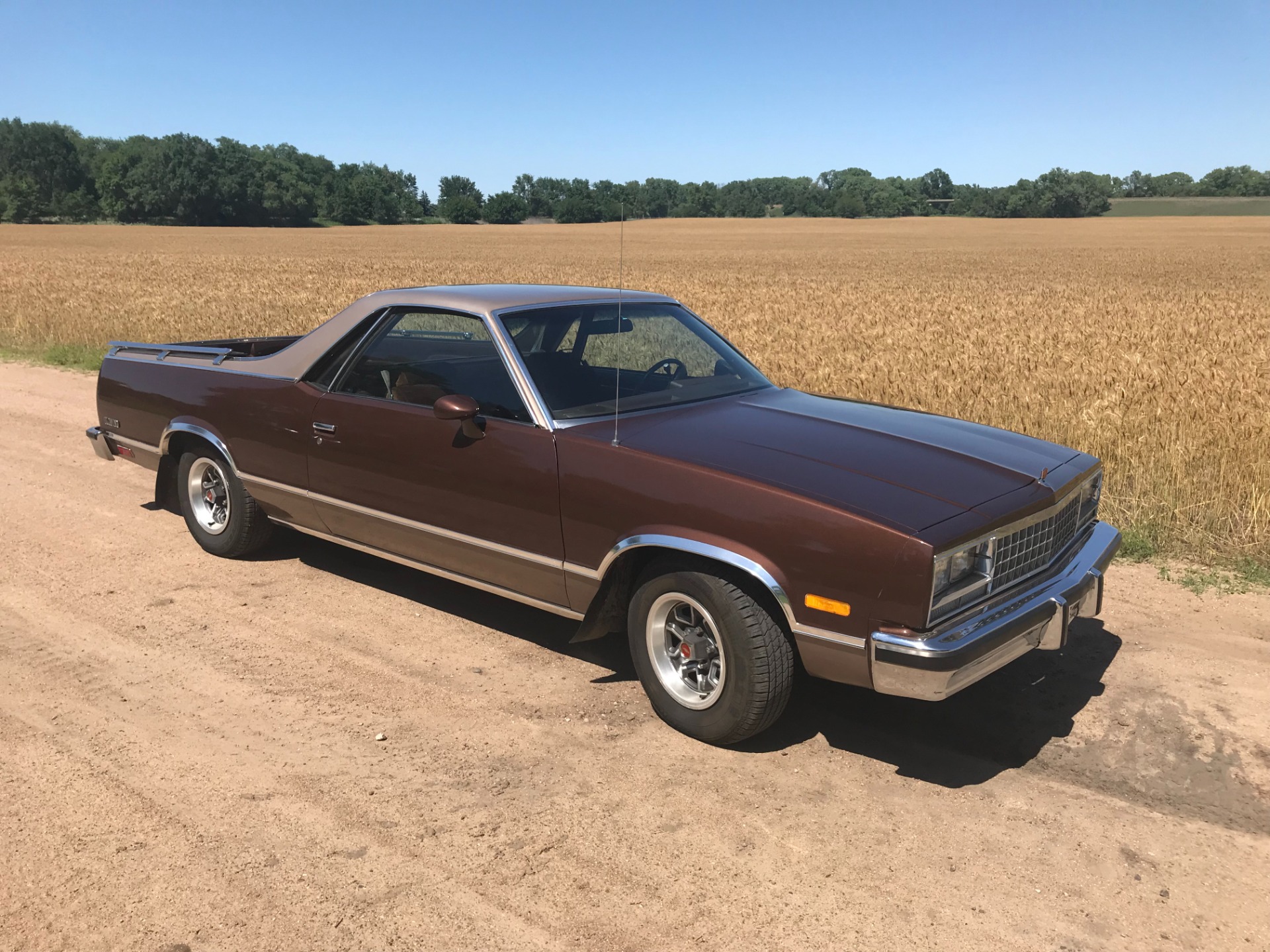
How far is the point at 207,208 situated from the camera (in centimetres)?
9600

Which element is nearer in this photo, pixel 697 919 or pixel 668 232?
Answer: pixel 697 919

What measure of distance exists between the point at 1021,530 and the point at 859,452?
0.62 metres

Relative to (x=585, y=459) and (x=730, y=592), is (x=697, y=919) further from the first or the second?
(x=585, y=459)

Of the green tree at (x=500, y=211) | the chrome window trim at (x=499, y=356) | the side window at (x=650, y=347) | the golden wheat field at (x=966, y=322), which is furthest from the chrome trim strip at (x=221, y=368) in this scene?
the green tree at (x=500, y=211)

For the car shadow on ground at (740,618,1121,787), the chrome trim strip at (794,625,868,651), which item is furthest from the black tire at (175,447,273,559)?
the chrome trim strip at (794,625,868,651)

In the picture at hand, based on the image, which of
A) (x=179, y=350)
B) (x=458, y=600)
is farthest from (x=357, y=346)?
(x=179, y=350)

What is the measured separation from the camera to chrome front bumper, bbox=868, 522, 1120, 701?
9.64ft

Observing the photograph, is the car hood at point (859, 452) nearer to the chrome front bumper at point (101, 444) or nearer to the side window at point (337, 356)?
the side window at point (337, 356)

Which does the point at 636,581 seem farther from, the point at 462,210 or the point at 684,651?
the point at 462,210

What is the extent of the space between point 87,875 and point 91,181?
11559 centimetres

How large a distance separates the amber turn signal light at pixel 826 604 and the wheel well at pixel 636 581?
101 mm

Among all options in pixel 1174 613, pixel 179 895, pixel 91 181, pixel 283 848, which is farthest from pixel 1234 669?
pixel 91 181

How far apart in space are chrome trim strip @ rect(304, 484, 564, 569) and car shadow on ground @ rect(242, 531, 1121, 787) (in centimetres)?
62

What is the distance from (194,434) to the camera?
5.39 m
